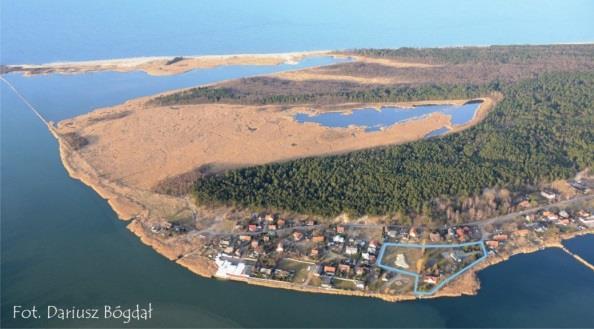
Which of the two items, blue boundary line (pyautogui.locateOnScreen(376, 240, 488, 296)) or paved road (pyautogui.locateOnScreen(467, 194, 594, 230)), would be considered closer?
blue boundary line (pyautogui.locateOnScreen(376, 240, 488, 296))

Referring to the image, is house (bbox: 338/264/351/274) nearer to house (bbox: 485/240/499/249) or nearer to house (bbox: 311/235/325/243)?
house (bbox: 311/235/325/243)

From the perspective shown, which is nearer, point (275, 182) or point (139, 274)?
point (139, 274)

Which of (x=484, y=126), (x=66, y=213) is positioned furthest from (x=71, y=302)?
(x=484, y=126)

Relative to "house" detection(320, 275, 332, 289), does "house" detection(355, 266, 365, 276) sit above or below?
above

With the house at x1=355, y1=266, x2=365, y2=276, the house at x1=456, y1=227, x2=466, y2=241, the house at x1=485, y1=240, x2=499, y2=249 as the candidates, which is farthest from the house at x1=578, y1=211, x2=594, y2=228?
the house at x1=355, y1=266, x2=365, y2=276

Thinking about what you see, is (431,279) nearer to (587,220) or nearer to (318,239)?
(318,239)

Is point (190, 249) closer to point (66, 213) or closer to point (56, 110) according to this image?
point (66, 213)
